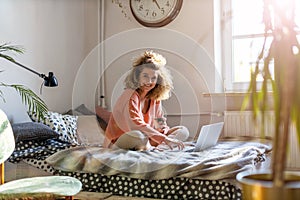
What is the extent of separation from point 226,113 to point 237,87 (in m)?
0.34

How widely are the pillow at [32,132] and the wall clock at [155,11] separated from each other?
1.42 metres

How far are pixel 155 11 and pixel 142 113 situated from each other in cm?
129

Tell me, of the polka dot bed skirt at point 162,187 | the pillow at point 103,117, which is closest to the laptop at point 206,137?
the polka dot bed skirt at point 162,187

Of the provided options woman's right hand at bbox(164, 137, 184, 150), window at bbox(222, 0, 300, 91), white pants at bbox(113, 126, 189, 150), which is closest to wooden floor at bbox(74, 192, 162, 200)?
white pants at bbox(113, 126, 189, 150)

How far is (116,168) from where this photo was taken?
2.32 meters

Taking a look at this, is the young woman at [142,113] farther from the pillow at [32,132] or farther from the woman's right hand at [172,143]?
the pillow at [32,132]

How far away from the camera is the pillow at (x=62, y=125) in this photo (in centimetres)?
297

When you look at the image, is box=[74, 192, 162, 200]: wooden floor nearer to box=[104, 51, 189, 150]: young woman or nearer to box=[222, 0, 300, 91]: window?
box=[104, 51, 189, 150]: young woman

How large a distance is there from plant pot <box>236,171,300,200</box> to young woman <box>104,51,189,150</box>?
1.61m

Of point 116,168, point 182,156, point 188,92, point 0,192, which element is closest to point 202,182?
point 182,156

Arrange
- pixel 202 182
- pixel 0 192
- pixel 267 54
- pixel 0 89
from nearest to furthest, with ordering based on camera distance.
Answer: pixel 267 54 < pixel 0 192 < pixel 202 182 < pixel 0 89

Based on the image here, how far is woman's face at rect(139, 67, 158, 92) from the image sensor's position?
2721mm

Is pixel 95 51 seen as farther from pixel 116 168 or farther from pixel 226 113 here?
pixel 116 168

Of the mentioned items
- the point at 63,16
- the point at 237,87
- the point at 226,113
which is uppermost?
the point at 63,16
